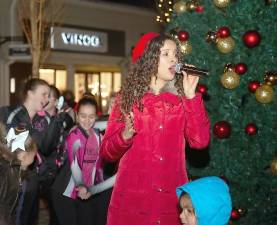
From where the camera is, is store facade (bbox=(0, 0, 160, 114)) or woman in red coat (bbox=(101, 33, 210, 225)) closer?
woman in red coat (bbox=(101, 33, 210, 225))

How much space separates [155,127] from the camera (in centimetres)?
310

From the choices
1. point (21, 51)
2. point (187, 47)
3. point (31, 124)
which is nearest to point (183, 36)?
point (187, 47)

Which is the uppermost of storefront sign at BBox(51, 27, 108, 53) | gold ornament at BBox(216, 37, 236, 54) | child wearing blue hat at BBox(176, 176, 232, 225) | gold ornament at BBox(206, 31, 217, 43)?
storefront sign at BBox(51, 27, 108, 53)

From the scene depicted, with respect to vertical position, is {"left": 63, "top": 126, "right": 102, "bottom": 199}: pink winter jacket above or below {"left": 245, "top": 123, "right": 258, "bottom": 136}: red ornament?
below

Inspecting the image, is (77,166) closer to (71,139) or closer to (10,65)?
(71,139)

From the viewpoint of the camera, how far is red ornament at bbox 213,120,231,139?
5090 millimetres

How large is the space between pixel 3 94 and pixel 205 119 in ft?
54.0

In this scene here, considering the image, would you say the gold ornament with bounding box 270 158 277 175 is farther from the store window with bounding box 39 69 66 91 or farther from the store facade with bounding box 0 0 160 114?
the store window with bounding box 39 69 66 91

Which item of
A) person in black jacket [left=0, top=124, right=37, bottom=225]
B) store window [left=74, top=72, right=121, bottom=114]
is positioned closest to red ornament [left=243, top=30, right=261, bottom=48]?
person in black jacket [left=0, top=124, right=37, bottom=225]

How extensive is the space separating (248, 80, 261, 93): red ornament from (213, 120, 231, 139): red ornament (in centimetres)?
43

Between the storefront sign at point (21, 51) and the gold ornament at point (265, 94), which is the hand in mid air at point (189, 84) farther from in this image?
the storefront sign at point (21, 51)

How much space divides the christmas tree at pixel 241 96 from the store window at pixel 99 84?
1603 cm

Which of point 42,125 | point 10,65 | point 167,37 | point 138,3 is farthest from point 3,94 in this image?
point 167,37

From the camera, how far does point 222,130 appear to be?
5.09 m
